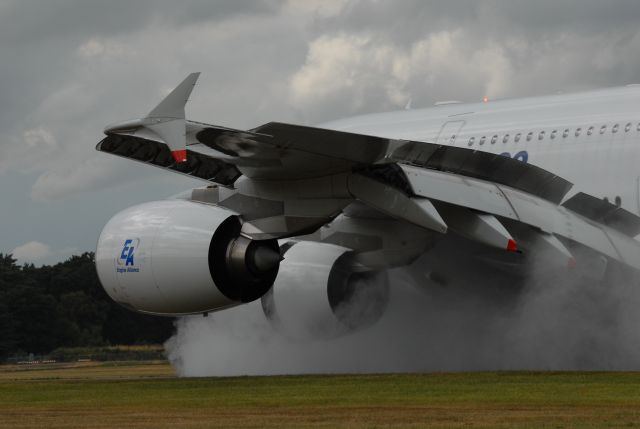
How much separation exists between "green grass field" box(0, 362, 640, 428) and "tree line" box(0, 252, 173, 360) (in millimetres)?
26869

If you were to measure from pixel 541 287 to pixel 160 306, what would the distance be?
16.8 ft

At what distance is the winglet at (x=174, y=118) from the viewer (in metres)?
13.7

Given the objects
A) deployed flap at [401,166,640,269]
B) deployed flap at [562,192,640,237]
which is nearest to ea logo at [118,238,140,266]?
deployed flap at [401,166,640,269]

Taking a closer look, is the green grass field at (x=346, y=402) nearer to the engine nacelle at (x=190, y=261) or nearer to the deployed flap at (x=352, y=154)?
the engine nacelle at (x=190, y=261)

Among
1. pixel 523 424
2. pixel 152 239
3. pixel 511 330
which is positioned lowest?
pixel 523 424

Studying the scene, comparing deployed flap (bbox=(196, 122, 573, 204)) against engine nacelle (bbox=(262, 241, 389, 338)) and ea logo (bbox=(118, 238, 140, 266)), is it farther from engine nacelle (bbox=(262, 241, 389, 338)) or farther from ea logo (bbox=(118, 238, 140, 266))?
engine nacelle (bbox=(262, 241, 389, 338))

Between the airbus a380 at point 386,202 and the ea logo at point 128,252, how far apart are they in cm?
2

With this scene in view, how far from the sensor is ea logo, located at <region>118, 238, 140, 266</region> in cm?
1705

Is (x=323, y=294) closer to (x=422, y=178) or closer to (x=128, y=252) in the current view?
(x=128, y=252)

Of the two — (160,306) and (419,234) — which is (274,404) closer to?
(160,306)

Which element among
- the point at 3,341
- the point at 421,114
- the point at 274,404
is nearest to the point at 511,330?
the point at 421,114

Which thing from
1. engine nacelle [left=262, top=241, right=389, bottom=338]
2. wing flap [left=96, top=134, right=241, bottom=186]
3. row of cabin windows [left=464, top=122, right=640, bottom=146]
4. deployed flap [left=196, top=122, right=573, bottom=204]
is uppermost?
row of cabin windows [left=464, top=122, right=640, bottom=146]

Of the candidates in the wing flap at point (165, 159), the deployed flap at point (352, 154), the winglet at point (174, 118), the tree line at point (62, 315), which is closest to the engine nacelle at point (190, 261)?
the wing flap at point (165, 159)

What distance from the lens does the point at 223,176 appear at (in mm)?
17281
